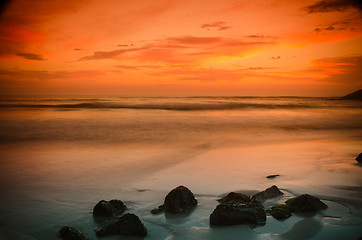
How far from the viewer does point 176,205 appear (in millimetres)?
5840

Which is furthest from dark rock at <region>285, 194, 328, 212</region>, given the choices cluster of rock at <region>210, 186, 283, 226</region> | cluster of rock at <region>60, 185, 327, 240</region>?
cluster of rock at <region>210, 186, 283, 226</region>

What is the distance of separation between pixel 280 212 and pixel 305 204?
2.26 ft

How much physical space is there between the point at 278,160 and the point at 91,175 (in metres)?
7.12

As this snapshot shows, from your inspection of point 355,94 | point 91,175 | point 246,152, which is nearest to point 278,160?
point 246,152

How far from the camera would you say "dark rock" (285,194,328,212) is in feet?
18.6

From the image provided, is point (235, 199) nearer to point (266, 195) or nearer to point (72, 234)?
point (266, 195)

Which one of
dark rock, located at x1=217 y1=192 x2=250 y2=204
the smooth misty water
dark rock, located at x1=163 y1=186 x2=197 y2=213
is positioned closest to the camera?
the smooth misty water

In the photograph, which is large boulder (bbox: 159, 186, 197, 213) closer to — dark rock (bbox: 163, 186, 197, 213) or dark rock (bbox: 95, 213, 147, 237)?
dark rock (bbox: 163, 186, 197, 213)

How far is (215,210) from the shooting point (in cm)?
532

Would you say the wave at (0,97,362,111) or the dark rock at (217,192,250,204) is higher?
the wave at (0,97,362,111)

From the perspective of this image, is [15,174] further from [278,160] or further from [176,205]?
[278,160]

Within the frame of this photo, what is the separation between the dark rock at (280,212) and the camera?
5.38 m

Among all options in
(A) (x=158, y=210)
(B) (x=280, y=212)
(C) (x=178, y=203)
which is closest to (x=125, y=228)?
(A) (x=158, y=210)

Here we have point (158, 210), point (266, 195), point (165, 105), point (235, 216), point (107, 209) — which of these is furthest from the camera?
point (165, 105)
